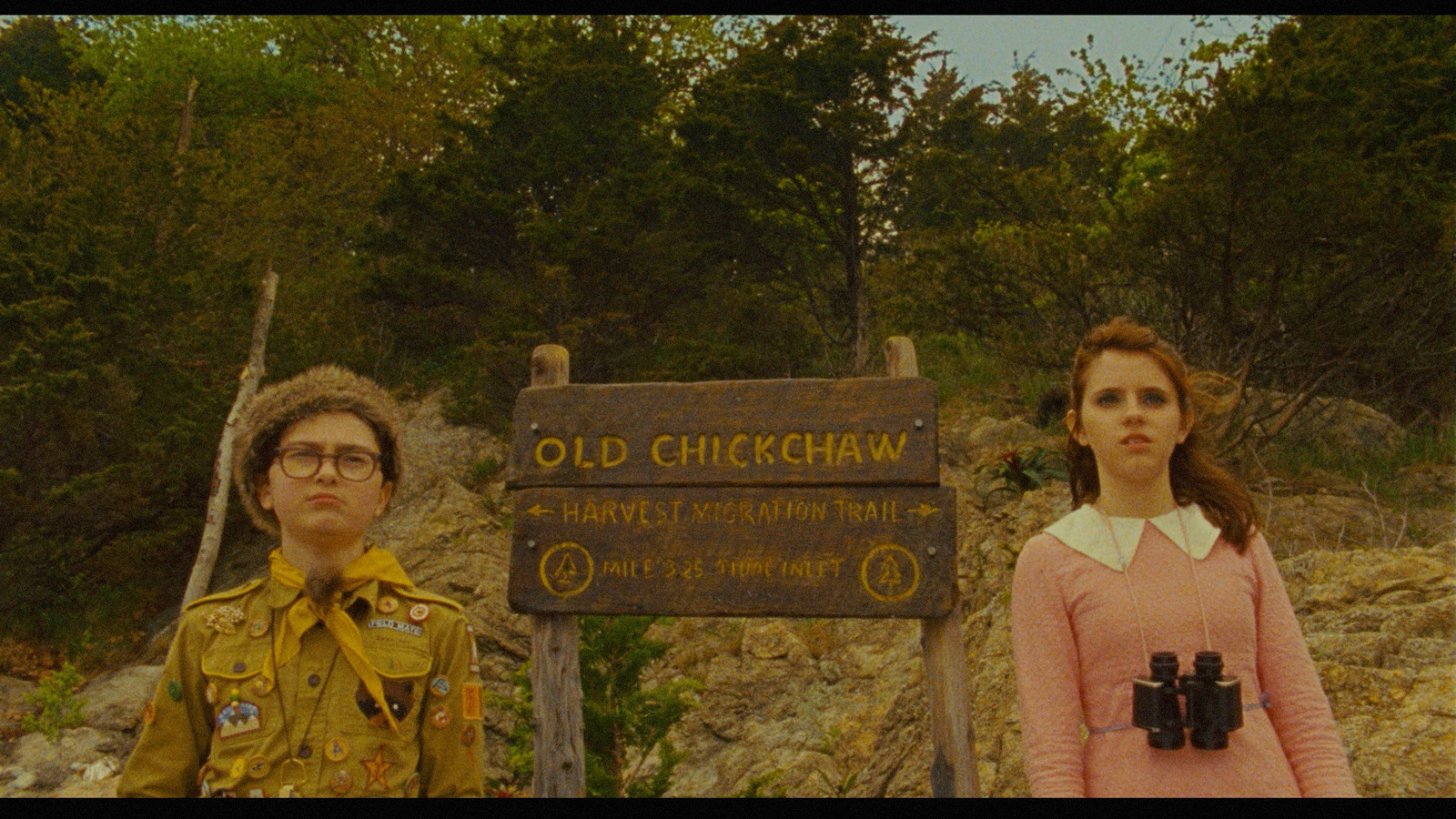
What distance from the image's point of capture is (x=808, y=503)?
3.99 m

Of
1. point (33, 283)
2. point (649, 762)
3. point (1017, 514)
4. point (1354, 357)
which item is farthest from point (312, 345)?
point (1354, 357)

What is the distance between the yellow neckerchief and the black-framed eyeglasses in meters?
0.22

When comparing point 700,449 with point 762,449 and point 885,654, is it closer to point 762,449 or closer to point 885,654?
point 762,449

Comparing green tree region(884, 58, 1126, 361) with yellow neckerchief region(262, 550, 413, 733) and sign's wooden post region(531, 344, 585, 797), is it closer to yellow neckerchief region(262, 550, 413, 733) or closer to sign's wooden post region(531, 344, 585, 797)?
sign's wooden post region(531, 344, 585, 797)

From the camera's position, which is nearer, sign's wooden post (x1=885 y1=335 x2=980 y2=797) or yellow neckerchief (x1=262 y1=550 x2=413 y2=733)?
yellow neckerchief (x1=262 y1=550 x2=413 y2=733)

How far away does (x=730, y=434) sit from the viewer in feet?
13.3

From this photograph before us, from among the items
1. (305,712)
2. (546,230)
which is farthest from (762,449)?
(546,230)

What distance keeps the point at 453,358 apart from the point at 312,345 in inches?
98.2

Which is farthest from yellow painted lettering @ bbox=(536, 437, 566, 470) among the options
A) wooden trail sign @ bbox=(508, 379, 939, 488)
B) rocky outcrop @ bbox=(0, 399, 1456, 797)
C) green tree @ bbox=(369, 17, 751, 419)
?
green tree @ bbox=(369, 17, 751, 419)

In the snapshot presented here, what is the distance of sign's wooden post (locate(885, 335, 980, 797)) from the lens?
151 inches

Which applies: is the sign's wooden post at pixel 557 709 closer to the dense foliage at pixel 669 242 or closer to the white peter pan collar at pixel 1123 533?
the white peter pan collar at pixel 1123 533

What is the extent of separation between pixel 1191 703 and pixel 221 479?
15.7 m

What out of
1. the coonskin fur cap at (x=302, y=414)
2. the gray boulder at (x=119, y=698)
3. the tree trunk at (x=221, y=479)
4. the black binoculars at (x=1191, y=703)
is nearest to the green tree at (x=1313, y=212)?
the black binoculars at (x=1191, y=703)

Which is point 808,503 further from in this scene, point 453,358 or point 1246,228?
point 453,358
